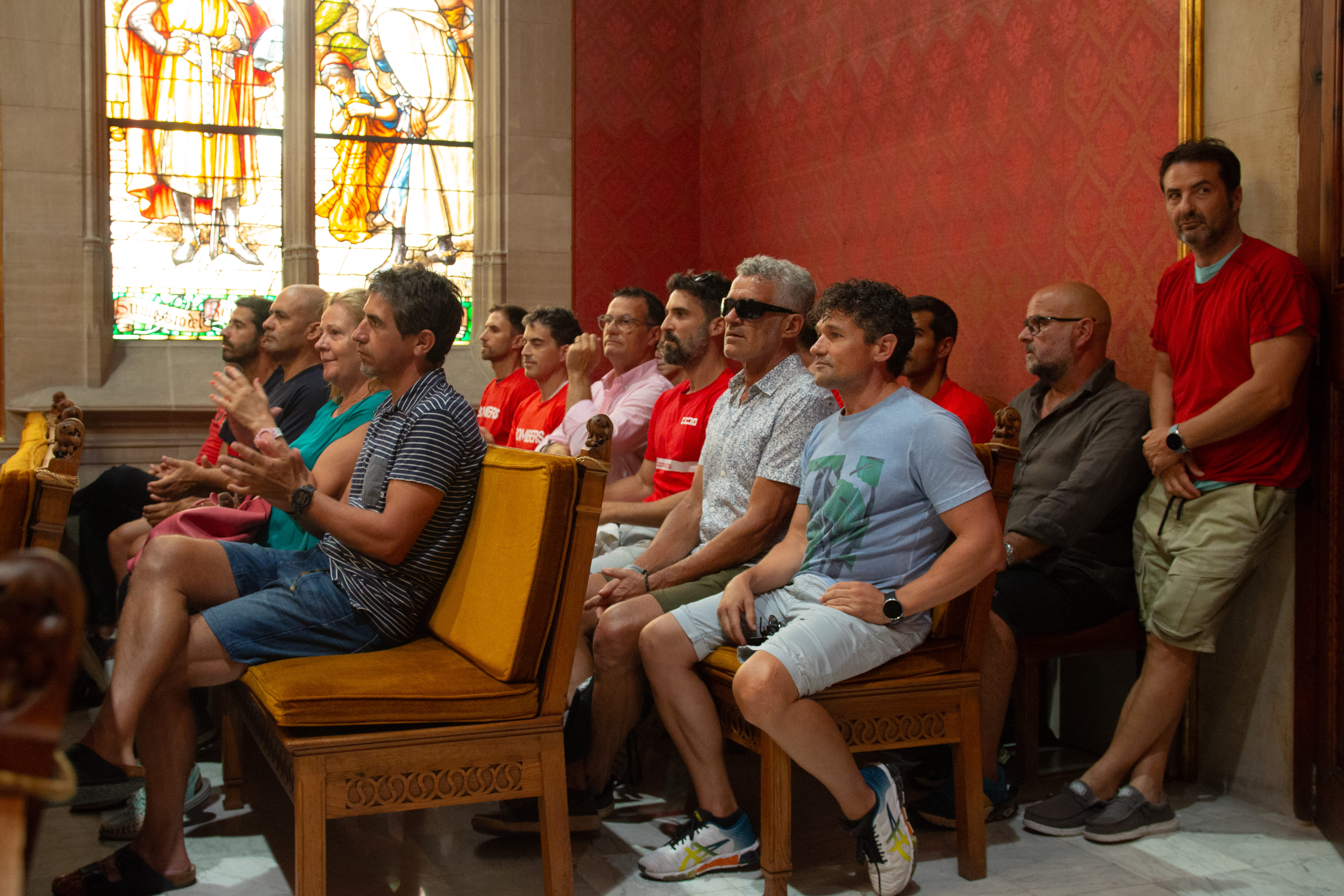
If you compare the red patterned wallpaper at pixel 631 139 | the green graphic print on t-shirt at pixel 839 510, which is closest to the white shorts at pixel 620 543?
the green graphic print on t-shirt at pixel 839 510

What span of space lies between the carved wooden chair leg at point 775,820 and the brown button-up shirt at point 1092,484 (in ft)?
3.48

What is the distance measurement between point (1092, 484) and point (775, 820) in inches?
51.2

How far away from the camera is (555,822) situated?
2191mm

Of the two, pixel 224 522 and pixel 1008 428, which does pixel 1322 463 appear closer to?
pixel 1008 428

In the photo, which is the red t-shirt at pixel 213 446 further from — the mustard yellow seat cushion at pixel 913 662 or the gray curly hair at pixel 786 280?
the mustard yellow seat cushion at pixel 913 662

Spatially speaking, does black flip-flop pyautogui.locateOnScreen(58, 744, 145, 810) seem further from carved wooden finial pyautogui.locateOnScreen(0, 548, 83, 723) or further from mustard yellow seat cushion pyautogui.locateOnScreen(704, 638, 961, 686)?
carved wooden finial pyautogui.locateOnScreen(0, 548, 83, 723)

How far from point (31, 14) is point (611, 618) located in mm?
4594

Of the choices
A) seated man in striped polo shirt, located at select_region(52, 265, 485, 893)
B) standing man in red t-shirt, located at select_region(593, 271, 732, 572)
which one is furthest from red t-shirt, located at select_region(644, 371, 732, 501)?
seated man in striped polo shirt, located at select_region(52, 265, 485, 893)

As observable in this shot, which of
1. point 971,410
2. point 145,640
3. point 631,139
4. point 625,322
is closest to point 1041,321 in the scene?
point 971,410

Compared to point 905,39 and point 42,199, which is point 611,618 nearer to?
point 905,39

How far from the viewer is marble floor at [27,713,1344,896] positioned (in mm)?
2398

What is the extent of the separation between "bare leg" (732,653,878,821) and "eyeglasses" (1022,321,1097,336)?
1.48 meters

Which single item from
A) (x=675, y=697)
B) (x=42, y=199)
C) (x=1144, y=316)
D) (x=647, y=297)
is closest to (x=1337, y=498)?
(x=1144, y=316)

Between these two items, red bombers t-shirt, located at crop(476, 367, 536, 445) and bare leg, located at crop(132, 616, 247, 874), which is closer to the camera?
bare leg, located at crop(132, 616, 247, 874)
